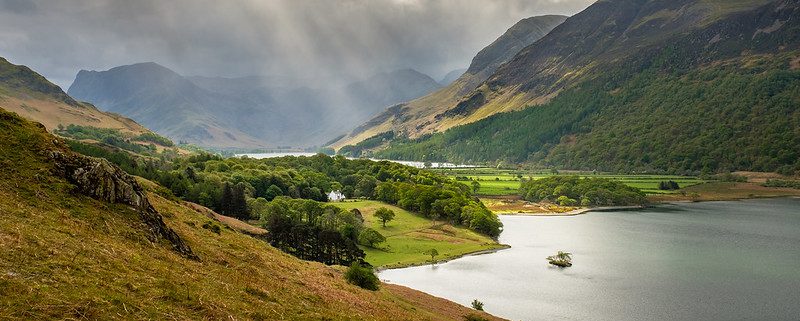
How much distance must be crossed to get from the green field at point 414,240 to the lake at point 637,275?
19.6ft

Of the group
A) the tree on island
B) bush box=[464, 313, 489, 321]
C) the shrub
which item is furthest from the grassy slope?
the tree on island

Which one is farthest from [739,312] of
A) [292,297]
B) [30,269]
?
[30,269]

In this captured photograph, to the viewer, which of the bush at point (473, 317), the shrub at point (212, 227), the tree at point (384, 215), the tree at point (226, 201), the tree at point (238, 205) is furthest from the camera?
the tree at point (384, 215)

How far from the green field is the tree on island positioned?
19.8m

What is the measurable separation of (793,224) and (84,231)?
7320 inches

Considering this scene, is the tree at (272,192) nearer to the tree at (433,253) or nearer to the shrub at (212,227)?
the tree at (433,253)

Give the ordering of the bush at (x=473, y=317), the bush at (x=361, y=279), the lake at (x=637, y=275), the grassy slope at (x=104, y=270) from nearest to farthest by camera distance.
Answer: the grassy slope at (x=104, y=270), the bush at (x=361, y=279), the bush at (x=473, y=317), the lake at (x=637, y=275)

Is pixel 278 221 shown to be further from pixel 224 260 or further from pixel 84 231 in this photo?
pixel 84 231

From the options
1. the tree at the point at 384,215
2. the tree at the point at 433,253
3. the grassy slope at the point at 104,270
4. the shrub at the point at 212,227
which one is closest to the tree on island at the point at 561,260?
the tree at the point at 433,253

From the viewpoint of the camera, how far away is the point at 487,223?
495ft

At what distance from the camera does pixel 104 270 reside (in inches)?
963

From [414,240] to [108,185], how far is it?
4065 inches

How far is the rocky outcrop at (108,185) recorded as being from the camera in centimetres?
3253

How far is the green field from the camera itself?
376ft
